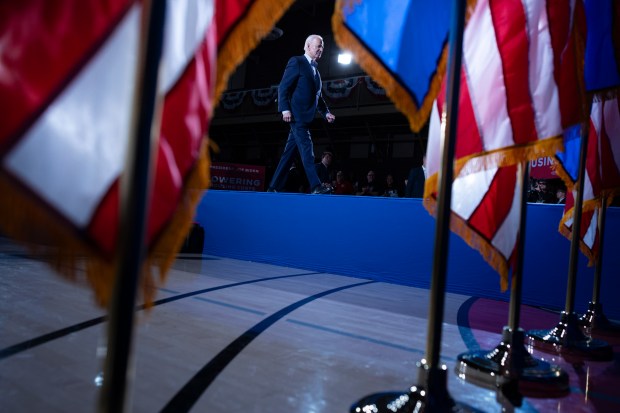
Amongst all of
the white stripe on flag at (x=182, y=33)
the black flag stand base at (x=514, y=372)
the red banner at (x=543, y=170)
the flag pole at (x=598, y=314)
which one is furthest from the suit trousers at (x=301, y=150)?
the red banner at (x=543, y=170)

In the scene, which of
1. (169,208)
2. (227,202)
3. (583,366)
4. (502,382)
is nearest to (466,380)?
(502,382)

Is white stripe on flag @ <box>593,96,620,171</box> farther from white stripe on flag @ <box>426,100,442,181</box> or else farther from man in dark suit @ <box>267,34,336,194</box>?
man in dark suit @ <box>267,34,336,194</box>

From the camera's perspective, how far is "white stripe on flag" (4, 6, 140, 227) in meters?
0.56

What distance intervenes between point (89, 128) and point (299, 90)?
3240 mm

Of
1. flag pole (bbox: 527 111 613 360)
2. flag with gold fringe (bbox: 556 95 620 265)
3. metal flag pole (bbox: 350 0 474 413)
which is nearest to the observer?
metal flag pole (bbox: 350 0 474 413)

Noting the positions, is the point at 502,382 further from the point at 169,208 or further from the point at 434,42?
the point at 169,208

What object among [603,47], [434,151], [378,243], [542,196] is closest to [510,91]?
[434,151]

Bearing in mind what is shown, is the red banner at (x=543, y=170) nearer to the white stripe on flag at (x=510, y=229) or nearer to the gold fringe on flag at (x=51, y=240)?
the white stripe on flag at (x=510, y=229)

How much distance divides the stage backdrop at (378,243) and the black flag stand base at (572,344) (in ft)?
3.67

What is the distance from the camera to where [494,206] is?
1457mm

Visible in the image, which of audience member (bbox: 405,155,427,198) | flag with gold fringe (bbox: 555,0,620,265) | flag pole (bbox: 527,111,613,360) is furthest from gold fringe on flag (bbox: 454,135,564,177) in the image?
audience member (bbox: 405,155,427,198)

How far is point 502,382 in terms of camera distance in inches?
51.7

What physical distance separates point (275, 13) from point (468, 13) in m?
0.60

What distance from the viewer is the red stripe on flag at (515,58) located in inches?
51.8
